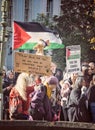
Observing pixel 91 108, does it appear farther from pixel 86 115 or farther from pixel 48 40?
pixel 48 40

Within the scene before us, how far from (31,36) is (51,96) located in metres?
1.49

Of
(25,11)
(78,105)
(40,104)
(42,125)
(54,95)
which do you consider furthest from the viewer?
(25,11)

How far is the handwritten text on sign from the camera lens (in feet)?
31.7

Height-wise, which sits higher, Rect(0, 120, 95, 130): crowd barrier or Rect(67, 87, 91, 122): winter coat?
Rect(0, 120, 95, 130): crowd barrier

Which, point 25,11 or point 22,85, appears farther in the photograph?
point 25,11

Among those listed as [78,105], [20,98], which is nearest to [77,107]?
[78,105]

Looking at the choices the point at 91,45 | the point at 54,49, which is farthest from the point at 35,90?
the point at 91,45

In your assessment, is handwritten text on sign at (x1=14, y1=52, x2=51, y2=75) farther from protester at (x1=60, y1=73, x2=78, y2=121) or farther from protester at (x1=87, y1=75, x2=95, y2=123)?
protester at (x1=87, y1=75, x2=95, y2=123)

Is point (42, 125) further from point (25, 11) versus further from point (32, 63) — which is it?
point (25, 11)

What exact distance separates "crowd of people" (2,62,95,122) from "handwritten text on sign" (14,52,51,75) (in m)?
0.12

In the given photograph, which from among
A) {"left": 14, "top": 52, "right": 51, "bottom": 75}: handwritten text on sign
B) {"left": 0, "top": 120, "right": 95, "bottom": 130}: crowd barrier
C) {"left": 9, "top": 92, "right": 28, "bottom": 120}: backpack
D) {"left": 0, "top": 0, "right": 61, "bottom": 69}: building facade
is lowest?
{"left": 9, "top": 92, "right": 28, "bottom": 120}: backpack

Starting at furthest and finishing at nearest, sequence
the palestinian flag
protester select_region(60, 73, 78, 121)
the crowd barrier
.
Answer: the palestinian flag < protester select_region(60, 73, 78, 121) < the crowd barrier

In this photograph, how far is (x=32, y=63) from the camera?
970 centimetres

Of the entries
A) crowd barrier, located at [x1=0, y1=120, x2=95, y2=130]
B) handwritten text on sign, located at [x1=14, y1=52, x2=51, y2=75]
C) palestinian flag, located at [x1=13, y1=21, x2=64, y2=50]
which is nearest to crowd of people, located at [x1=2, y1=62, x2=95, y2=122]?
handwritten text on sign, located at [x1=14, y1=52, x2=51, y2=75]
